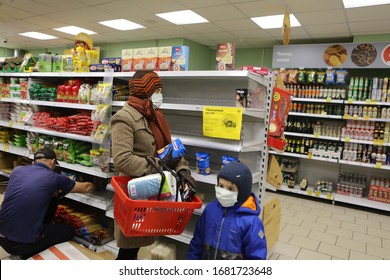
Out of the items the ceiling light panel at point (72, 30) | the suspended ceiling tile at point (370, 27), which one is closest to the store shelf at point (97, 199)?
the suspended ceiling tile at point (370, 27)

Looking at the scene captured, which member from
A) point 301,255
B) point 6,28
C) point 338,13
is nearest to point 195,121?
point 301,255

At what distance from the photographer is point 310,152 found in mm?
6266

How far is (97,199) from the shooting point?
3230mm

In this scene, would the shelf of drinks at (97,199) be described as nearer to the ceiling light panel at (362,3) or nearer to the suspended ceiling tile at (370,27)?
the ceiling light panel at (362,3)

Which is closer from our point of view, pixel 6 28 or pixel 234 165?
pixel 234 165

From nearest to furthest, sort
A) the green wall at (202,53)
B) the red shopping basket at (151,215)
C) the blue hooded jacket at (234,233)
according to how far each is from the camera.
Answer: the red shopping basket at (151,215) < the blue hooded jacket at (234,233) < the green wall at (202,53)

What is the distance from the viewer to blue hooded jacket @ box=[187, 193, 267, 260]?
171cm

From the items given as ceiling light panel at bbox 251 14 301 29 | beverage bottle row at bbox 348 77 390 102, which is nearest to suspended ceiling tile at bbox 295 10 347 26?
ceiling light panel at bbox 251 14 301 29

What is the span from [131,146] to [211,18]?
526 cm

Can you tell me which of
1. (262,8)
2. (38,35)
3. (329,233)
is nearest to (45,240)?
(329,233)

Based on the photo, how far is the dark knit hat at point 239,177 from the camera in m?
1.73

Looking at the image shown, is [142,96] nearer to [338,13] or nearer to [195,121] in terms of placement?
[195,121]

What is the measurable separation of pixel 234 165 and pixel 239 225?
345 millimetres

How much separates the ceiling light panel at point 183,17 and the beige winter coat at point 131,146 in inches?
189
